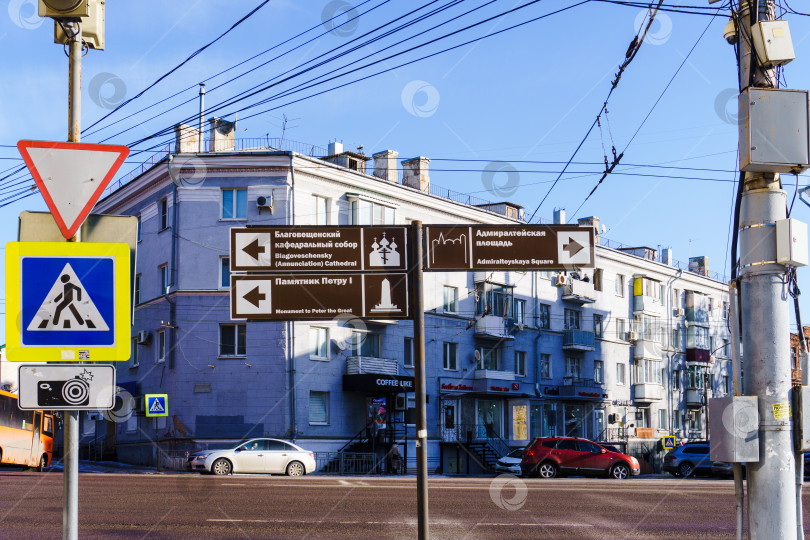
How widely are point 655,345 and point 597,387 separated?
8.71 metres

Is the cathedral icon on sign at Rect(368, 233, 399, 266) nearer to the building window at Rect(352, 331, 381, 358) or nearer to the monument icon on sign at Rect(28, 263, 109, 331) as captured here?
the monument icon on sign at Rect(28, 263, 109, 331)

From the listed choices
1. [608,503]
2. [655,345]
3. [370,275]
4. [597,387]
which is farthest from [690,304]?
[370,275]

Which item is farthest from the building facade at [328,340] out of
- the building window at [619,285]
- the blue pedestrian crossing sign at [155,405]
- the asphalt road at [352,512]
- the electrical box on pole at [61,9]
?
the electrical box on pole at [61,9]

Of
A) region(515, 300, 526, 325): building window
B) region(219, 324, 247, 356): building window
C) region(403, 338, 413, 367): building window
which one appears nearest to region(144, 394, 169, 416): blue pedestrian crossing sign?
region(219, 324, 247, 356): building window

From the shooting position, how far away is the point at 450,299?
149ft

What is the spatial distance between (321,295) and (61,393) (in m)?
2.47

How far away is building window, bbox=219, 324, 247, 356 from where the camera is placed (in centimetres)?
3822

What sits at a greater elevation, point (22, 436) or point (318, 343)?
point (318, 343)

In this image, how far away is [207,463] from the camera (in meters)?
29.0

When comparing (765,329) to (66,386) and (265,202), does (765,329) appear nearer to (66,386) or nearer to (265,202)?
(66,386)

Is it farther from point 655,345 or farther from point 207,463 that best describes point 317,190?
point 655,345

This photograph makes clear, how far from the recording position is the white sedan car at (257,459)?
1150 inches

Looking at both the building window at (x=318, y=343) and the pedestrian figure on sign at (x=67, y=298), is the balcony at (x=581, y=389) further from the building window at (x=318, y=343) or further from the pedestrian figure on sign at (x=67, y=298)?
the pedestrian figure on sign at (x=67, y=298)

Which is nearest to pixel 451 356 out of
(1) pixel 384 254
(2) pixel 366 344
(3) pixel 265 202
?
(2) pixel 366 344
